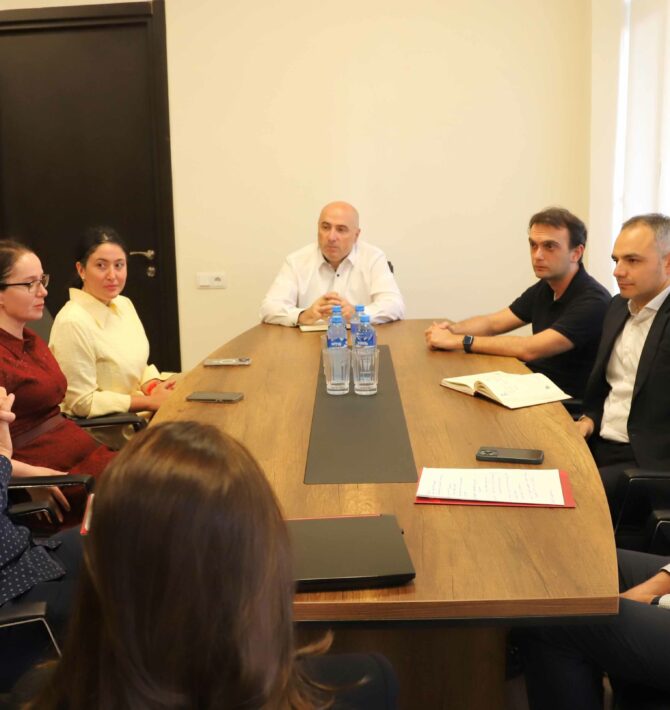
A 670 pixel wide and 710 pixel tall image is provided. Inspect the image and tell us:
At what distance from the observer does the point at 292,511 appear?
1.56 metres

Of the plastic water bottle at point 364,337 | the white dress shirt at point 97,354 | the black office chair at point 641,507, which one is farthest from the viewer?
the white dress shirt at point 97,354

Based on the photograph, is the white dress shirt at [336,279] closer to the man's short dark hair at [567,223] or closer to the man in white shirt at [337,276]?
the man in white shirt at [337,276]

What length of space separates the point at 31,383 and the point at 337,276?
79.2 inches

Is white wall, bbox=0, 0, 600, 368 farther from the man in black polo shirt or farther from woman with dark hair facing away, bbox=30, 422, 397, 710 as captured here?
woman with dark hair facing away, bbox=30, 422, 397, 710

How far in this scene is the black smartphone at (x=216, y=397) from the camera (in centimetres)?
240

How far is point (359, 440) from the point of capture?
200 cm

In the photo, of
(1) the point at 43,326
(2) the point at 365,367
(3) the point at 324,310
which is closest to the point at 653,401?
(2) the point at 365,367

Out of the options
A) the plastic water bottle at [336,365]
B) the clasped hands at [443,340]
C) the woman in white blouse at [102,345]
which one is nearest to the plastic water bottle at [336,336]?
the plastic water bottle at [336,365]

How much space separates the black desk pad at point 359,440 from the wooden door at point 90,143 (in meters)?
2.51

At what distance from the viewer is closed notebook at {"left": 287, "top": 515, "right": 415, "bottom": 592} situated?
127cm

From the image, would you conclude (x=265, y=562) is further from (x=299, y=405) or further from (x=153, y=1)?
(x=153, y=1)

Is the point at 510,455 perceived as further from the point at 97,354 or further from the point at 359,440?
the point at 97,354

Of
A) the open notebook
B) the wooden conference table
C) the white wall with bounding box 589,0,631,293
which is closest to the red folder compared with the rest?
the wooden conference table

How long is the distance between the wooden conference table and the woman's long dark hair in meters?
0.46
